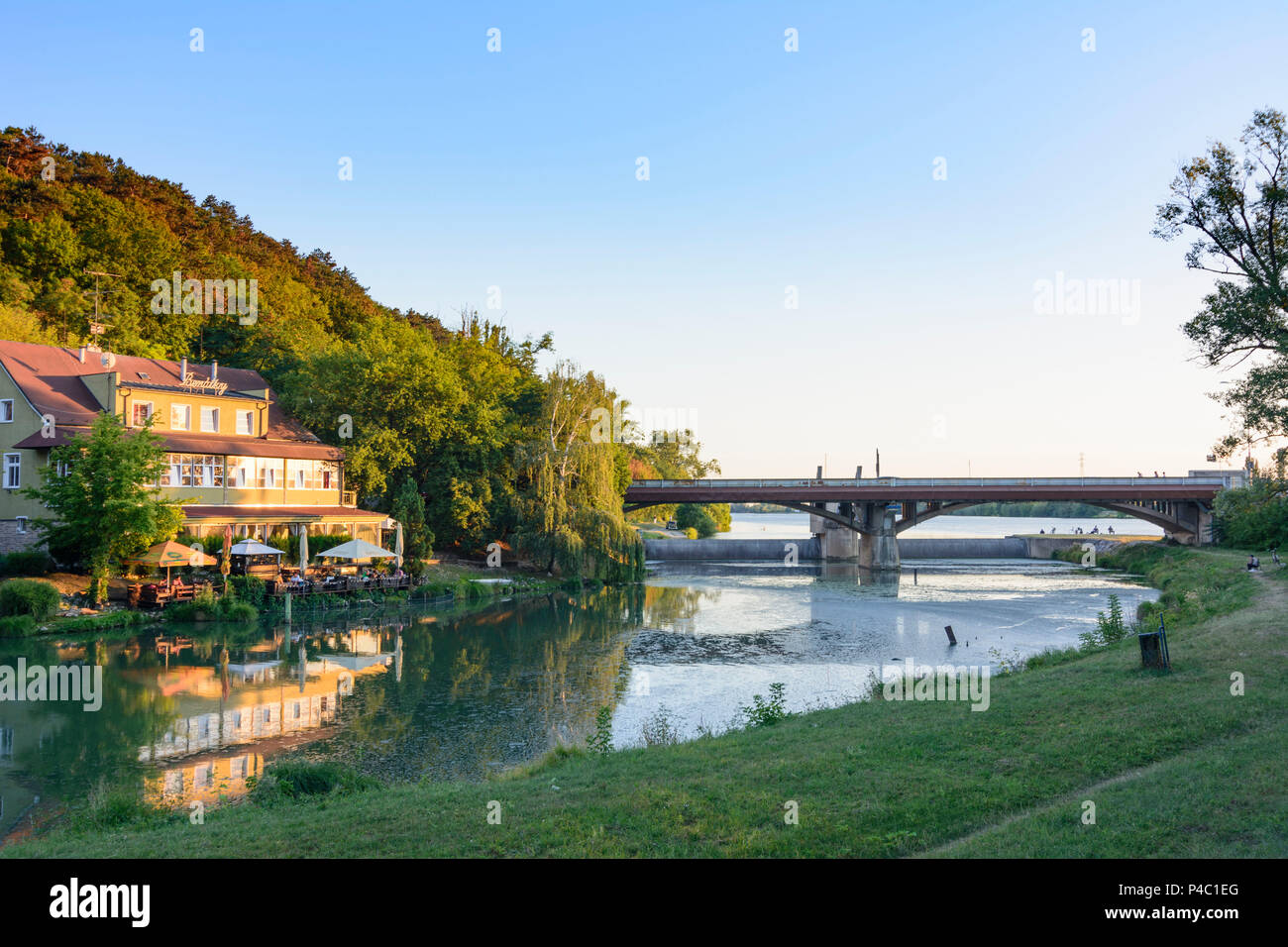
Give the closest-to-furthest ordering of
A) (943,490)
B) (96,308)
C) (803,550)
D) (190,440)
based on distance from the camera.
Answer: (190,440) < (96,308) < (943,490) < (803,550)

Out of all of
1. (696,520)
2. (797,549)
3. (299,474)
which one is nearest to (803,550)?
(797,549)

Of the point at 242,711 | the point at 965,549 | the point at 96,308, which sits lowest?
the point at 965,549

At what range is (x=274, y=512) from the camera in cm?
4128

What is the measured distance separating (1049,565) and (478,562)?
49.8 meters

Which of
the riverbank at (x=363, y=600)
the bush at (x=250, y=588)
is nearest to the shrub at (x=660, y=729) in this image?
the riverbank at (x=363, y=600)

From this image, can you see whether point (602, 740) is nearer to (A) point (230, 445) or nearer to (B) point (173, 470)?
(B) point (173, 470)

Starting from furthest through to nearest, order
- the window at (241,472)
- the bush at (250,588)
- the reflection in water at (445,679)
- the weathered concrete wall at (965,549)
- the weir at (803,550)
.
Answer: the weathered concrete wall at (965,549)
the weir at (803,550)
the window at (241,472)
the bush at (250,588)
the reflection in water at (445,679)

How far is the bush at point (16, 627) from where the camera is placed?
27359mm

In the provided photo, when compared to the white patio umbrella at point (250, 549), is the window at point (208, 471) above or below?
above

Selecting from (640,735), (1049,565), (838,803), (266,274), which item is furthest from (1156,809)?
(266,274)

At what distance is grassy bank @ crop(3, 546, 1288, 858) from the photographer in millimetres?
8086

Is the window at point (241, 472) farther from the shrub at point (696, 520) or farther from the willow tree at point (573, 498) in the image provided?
the shrub at point (696, 520)

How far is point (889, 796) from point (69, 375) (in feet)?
143

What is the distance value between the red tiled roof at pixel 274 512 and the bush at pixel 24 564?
211 inches
